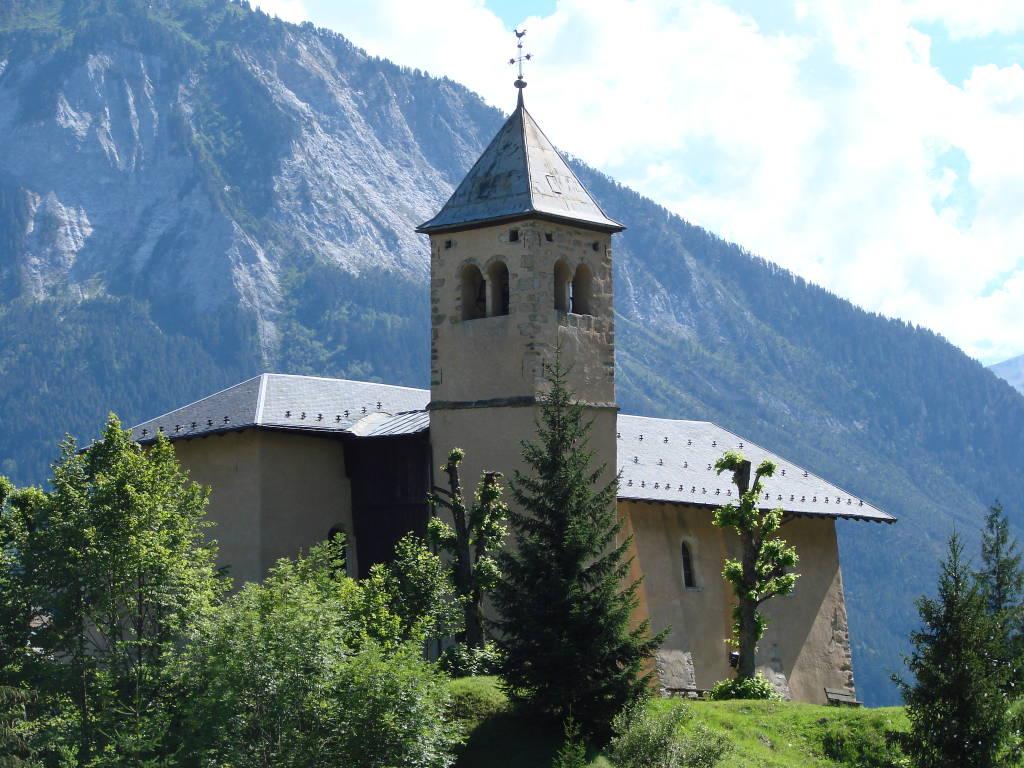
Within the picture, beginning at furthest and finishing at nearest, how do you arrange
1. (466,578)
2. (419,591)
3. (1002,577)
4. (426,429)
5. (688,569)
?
(1002,577)
(688,569)
(426,429)
(466,578)
(419,591)

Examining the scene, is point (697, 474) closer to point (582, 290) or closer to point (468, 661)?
point (582, 290)

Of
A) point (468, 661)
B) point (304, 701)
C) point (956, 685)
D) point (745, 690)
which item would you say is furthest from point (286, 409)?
point (956, 685)

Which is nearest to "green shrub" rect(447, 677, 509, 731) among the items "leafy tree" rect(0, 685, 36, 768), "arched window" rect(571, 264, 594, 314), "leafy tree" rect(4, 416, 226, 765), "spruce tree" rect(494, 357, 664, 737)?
"spruce tree" rect(494, 357, 664, 737)

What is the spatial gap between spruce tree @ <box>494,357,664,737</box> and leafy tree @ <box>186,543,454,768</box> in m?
3.19

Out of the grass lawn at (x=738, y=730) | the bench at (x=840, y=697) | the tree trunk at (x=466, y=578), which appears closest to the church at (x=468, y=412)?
the tree trunk at (x=466, y=578)

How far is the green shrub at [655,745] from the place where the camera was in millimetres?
34625

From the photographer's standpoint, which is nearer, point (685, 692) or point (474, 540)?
point (474, 540)

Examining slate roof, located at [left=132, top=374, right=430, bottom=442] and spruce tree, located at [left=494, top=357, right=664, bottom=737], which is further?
slate roof, located at [left=132, top=374, right=430, bottom=442]

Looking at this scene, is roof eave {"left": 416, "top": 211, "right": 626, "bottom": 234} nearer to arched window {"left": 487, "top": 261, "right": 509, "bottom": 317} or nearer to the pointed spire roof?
the pointed spire roof

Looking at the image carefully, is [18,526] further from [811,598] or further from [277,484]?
[811,598]

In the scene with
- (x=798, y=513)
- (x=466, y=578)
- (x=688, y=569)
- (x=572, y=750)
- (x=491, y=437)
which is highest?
(x=491, y=437)

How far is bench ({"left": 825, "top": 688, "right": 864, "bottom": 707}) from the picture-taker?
157 feet

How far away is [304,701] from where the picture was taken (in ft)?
106

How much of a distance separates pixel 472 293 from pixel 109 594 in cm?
1426
